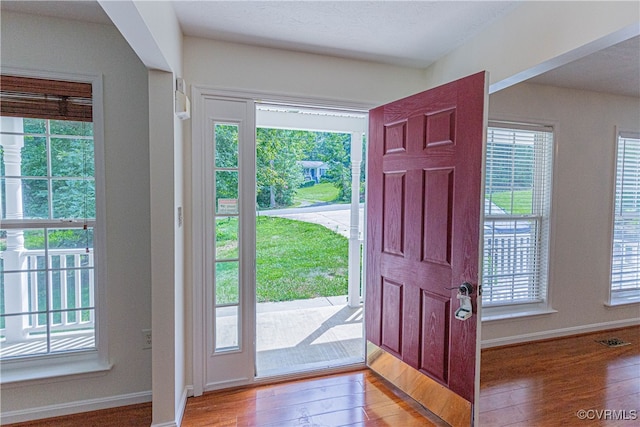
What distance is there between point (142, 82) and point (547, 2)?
93.2 inches

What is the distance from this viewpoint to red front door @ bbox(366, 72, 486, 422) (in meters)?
1.75

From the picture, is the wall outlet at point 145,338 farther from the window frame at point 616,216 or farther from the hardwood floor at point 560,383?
the window frame at point 616,216

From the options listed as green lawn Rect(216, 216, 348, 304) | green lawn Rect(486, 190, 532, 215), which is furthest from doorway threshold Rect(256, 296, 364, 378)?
green lawn Rect(486, 190, 532, 215)

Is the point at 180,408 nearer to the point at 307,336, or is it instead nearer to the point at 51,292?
the point at 51,292

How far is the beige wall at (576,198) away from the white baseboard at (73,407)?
9.45ft

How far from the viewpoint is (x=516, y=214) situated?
3031 millimetres

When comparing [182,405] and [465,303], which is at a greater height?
[465,303]

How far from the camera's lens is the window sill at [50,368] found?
1.93 meters

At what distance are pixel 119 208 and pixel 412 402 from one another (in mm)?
2331

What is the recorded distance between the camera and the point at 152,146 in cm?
177

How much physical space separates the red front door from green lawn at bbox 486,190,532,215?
1294 millimetres

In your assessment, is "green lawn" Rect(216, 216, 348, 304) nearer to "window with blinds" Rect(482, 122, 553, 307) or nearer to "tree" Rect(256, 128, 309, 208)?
"tree" Rect(256, 128, 309, 208)

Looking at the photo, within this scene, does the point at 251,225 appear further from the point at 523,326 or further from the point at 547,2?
the point at 523,326

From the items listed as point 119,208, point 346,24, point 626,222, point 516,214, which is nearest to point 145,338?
point 119,208
